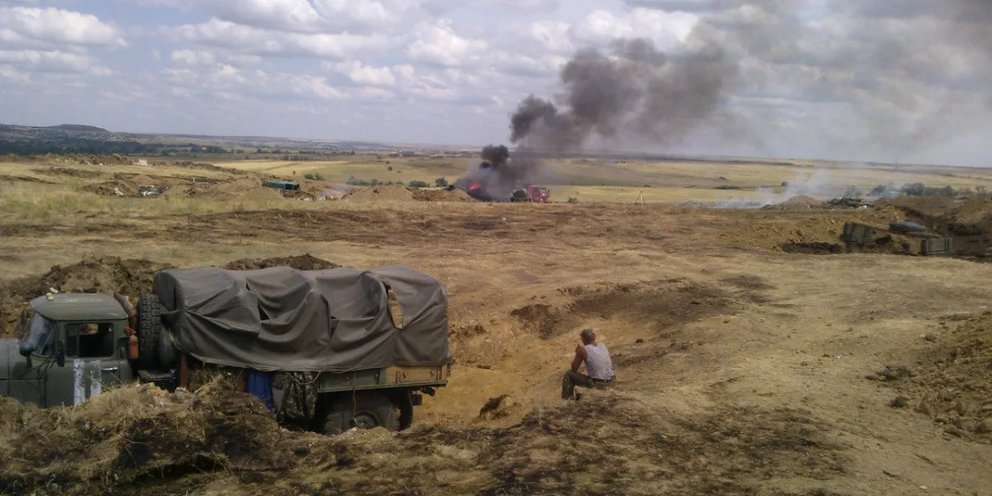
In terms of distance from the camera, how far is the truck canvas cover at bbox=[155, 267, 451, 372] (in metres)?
10.2

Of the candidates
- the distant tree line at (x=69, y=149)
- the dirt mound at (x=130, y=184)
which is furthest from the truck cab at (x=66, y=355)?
the distant tree line at (x=69, y=149)

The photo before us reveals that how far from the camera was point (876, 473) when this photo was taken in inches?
321

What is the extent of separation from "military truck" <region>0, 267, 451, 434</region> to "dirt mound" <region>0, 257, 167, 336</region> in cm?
533

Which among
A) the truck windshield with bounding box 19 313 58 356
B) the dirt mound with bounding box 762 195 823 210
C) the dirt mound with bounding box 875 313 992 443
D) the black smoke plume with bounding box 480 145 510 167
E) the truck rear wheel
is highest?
the black smoke plume with bounding box 480 145 510 167

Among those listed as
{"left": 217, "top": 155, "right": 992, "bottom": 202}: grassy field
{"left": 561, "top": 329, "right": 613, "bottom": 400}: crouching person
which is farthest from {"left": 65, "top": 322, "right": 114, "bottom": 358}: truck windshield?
{"left": 217, "top": 155, "right": 992, "bottom": 202}: grassy field

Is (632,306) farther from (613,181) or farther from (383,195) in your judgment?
(613,181)

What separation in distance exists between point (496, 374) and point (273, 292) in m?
6.43

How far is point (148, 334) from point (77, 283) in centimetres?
715

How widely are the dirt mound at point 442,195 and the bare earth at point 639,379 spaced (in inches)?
738

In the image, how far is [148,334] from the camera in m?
10.0

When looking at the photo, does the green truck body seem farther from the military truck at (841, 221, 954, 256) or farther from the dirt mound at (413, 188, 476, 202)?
the dirt mound at (413, 188, 476, 202)

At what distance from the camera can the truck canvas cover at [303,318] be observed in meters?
10.2

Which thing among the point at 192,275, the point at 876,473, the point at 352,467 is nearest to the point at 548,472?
the point at 352,467

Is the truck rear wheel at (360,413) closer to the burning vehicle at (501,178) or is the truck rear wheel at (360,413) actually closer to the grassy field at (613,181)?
the burning vehicle at (501,178)
